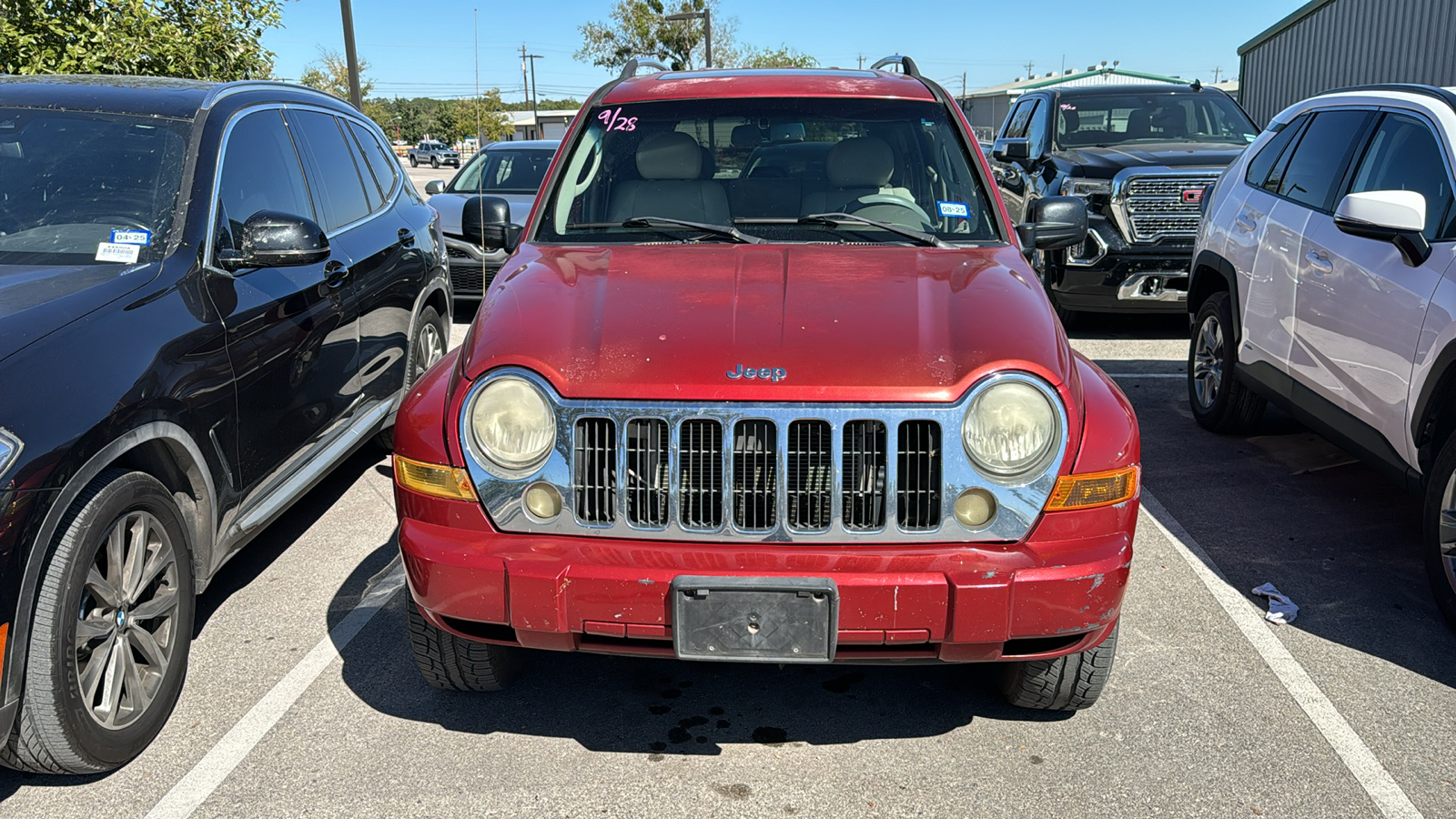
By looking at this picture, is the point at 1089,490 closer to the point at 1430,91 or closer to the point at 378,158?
the point at 1430,91

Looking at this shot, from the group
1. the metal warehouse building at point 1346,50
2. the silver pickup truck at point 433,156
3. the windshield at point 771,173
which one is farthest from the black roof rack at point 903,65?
the silver pickup truck at point 433,156

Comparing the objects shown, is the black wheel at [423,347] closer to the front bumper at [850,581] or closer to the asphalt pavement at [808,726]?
the asphalt pavement at [808,726]

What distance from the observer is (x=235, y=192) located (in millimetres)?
4156

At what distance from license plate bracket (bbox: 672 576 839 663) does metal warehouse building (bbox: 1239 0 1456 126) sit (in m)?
15.8

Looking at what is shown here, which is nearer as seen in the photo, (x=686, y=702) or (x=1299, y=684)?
(x=686, y=702)

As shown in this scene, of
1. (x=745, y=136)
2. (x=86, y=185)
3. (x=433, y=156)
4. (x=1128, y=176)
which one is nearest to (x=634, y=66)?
(x=745, y=136)

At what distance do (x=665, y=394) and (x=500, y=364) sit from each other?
1.44 ft

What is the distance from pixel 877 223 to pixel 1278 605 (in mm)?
2034

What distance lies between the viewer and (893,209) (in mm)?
4031

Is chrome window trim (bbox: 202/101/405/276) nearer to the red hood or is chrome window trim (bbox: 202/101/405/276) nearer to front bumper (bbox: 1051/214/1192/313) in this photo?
the red hood

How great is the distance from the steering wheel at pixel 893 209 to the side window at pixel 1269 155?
9.19ft

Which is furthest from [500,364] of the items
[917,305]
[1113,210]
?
[1113,210]

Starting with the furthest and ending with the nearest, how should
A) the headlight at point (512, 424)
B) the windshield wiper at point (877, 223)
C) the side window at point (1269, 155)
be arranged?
1. the side window at point (1269, 155)
2. the windshield wiper at point (877, 223)
3. the headlight at point (512, 424)

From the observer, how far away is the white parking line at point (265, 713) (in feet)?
9.79
